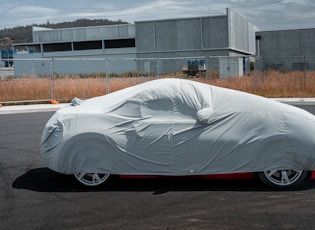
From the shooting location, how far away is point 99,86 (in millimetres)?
23516

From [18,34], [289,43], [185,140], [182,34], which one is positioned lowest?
[185,140]

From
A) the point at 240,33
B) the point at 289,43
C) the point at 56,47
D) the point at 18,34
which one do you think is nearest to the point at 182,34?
the point at 240,33

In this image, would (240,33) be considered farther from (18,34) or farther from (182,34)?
(18,34)

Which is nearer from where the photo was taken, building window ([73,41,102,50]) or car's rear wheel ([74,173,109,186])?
car's rear wheel ([74,173,109,186])

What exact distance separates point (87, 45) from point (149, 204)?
241ft

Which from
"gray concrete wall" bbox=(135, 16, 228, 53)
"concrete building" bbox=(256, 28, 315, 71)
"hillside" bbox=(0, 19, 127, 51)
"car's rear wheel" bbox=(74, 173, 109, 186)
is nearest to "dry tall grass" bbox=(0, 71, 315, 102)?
"car's rear wheel" bbox=(74, 173, 109, 186)

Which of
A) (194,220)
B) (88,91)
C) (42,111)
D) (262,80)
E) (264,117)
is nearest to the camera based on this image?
(194,220)

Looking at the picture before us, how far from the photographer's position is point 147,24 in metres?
65.9

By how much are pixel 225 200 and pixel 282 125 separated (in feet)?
4.32

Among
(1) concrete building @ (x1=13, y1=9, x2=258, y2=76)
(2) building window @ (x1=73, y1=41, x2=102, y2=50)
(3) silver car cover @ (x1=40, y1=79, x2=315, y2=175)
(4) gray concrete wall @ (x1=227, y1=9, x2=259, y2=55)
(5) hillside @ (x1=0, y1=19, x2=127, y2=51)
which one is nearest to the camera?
(3) silver car cover @ (x1=40, y1=79, x2=315, y2=175)

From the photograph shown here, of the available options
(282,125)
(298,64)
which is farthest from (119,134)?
(298,64)

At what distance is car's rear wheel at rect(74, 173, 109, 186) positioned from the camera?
21.2 ft

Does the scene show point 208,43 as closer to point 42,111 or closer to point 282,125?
point 42,111

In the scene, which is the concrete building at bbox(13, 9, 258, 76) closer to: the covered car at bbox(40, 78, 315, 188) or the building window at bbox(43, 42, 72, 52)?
the building window at bbox(43, 42, 72, 52)
